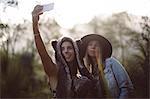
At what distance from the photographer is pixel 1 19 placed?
6426 millimetres

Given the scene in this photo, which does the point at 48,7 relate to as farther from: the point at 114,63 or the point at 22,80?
the point at 114,63

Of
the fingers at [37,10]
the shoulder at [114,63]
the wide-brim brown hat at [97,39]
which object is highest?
the fingers at [37,10]

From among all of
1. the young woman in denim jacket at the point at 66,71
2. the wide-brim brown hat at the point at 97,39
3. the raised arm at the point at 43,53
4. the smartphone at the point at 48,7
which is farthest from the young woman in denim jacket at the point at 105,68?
the smartphone at the point at 48,7

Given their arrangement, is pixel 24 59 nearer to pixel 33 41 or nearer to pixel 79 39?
pixel 33 41

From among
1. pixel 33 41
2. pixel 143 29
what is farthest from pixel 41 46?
pixel 143 29

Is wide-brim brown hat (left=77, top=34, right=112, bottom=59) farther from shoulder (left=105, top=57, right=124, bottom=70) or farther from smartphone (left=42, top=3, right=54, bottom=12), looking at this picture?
smartphone (left=42, top=3, right=54, bottom=12)

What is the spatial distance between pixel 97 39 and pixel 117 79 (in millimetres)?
557

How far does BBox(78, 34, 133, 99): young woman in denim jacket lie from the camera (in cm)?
641

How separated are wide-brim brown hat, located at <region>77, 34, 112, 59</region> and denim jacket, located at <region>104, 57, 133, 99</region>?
10 cm

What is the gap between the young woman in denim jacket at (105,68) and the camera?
21.0ft

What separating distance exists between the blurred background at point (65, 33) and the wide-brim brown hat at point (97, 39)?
0.05m

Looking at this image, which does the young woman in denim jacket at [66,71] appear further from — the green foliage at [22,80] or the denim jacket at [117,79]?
the denim jacket at [117,79]

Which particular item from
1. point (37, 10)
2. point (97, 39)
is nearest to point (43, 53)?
point (37, 10)

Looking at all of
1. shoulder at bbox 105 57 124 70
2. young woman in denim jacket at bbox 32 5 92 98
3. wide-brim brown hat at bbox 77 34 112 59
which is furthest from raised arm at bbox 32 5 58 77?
shoulder at bbox 105 57 124 70
